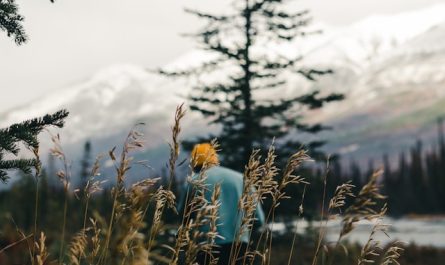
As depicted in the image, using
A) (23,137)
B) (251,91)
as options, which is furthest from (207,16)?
(23,137)

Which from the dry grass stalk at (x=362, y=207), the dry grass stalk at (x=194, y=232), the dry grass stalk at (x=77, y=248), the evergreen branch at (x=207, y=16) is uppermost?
the evergreen branch at (x=207, y=16)

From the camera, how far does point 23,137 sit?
10.2ft

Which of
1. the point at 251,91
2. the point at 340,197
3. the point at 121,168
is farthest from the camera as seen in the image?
the point at 251,91

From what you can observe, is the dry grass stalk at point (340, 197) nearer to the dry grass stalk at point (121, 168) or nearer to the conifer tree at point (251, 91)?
the dry grass stalk at point (121, 168)

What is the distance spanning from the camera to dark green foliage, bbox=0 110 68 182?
304cm

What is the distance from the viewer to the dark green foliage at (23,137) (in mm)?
3043

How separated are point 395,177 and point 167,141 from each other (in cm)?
16383

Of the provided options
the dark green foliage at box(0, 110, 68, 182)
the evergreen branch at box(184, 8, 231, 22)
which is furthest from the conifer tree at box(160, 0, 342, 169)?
the dark green foliage at box(0, 110, 68, 182)

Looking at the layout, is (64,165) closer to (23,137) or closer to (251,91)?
(23,137)

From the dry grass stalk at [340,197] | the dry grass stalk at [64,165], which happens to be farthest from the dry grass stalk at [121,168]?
the dry grass stalk at [340,197]

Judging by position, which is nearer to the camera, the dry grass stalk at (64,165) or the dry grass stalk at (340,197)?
the dry grass stalk at (64,165)

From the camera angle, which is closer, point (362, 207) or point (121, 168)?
point (362, 207)

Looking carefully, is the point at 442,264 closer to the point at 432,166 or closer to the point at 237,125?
the point at 237,125

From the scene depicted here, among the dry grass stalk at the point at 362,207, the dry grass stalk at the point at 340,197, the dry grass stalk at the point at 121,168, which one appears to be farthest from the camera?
the dry grass stalk at the point at 340,197
